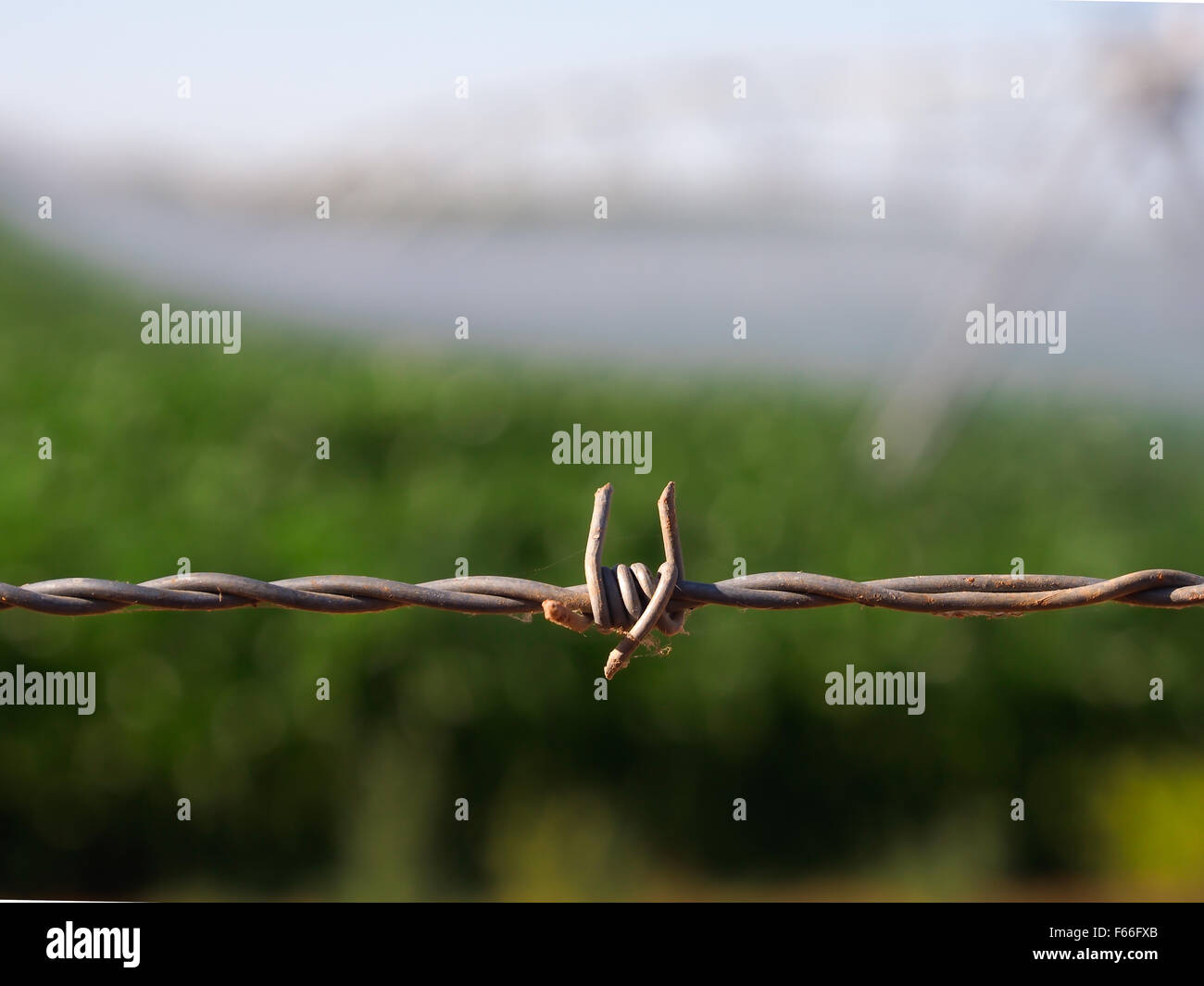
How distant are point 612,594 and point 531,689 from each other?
2443mm

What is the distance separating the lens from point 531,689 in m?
3.36

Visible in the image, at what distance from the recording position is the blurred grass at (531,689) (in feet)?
10.4

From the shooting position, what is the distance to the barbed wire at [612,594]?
0.97 m

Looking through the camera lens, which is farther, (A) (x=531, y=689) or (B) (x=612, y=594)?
(A) (x=531, y=689)

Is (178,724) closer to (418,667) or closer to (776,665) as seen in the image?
(418,667)

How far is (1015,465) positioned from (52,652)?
3800 millimetres

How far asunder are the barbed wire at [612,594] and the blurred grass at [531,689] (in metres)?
2.17

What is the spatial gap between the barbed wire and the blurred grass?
217 cm

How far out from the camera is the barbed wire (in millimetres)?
971

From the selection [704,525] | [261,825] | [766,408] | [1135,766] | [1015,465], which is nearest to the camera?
[261,825]

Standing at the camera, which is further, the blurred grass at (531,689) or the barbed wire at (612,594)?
the blurred grass at (531,689)

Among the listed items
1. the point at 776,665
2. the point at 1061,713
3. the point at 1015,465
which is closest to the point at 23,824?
the point at 776,665

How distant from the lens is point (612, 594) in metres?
Answer: 0.98

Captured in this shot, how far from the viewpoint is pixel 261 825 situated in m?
3.17
